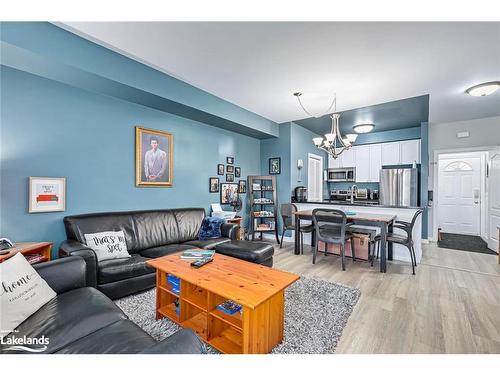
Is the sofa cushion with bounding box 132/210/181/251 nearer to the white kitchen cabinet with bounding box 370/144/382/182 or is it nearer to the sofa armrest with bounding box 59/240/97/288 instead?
the sofa armrest with bounding box 59/240/97/288

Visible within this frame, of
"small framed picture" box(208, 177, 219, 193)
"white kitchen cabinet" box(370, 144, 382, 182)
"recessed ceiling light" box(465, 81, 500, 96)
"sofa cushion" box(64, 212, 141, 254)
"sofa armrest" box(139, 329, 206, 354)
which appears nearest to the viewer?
"sofa armrest" box(139, 329, 206, 354)

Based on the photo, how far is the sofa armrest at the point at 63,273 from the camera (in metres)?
1.64

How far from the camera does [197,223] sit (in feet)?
12.2

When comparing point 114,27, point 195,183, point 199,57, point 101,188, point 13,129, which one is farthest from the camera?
point 195,183

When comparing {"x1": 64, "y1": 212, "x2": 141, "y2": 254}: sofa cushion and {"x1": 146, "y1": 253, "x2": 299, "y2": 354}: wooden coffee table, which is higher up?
{"x1": 64, "y1": 212, "x2": 141, "y2": 254}: sofa cushion

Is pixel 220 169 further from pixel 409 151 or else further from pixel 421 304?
pixel 409 151

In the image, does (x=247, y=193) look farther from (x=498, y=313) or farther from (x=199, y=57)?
(x=498, y=313)

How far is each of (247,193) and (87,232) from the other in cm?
318

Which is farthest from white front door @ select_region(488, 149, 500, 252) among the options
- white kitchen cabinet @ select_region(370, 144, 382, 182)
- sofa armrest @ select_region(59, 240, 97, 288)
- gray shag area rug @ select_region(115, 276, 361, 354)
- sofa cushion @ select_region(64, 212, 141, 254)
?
sofa armrest @ select_region(59, 240, 97, 288)

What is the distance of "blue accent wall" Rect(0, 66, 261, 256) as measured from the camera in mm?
2283

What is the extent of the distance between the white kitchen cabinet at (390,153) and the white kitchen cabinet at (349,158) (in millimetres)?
731

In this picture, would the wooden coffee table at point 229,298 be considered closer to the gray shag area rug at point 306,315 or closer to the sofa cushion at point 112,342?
the gray shag area rug at point 306,315

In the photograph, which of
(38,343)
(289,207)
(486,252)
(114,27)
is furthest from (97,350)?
(486,252)

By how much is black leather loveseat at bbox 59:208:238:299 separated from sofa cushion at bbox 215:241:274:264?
225 mm
